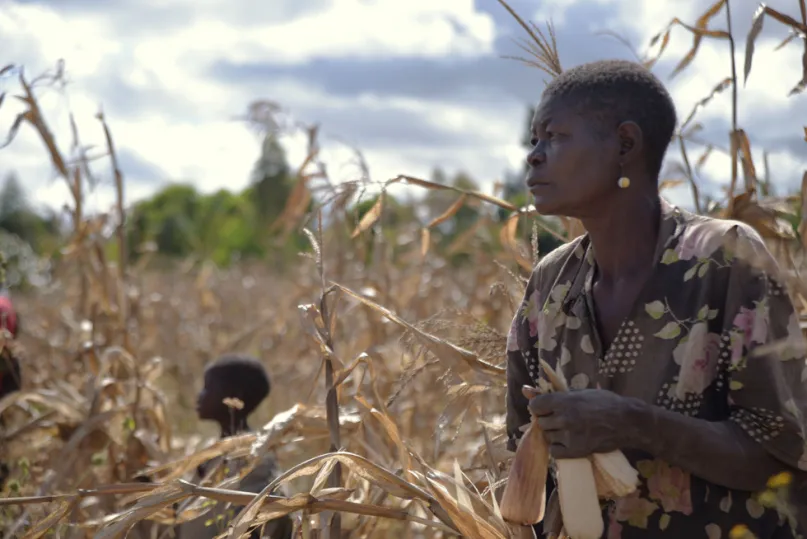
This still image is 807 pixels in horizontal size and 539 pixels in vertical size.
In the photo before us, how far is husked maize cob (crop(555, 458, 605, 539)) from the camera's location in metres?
1.73

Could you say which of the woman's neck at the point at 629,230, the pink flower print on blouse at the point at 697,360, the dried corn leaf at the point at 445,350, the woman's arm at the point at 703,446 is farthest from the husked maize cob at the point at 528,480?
the dried corn leaf at the point at 445,350

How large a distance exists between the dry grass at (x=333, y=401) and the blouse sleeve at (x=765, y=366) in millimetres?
68

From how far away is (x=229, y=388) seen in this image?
387 cm

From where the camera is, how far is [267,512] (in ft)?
7.29

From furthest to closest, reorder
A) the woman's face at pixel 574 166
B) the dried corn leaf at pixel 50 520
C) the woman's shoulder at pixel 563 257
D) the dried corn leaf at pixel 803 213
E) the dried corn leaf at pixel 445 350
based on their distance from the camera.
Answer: the dried corn leaf at pixel 803 213 < the dried corn leaf at pixel 445 350 < the dried corn leaf at pixel 50 520 < the woman's shoulder at pixel 563 257 < the woman's face at pixel 574 166

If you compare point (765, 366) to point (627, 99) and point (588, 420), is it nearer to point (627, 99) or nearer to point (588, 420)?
point (588, 420)

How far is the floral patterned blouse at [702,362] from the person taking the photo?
5.81 feet

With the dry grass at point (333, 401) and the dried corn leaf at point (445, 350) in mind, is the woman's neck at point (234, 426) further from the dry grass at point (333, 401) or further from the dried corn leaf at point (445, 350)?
the dried corn leaf at point (445, 350)

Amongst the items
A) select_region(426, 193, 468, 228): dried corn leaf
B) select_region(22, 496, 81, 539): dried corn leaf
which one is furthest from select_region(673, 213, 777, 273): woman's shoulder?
select_region(22, 496, 81, 539): dried corn leaf

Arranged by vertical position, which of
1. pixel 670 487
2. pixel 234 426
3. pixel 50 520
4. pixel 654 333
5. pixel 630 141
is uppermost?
pixel 630 141

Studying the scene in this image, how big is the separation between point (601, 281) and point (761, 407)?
0.40 meters

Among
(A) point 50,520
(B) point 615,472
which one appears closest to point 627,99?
(B) point 615,472

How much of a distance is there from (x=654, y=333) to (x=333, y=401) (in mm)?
924

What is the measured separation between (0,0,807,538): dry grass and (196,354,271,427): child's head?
18cm
